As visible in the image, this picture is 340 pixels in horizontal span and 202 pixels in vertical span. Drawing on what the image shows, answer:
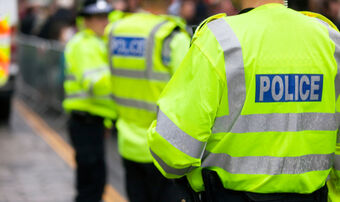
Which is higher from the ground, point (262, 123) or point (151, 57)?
point (262, 123)

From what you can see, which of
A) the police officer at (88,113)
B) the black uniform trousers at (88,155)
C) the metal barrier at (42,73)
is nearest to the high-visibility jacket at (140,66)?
the police officer at (88,113)

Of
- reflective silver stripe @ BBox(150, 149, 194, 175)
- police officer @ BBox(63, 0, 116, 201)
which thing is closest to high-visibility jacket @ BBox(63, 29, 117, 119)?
police officer @ BBox(63, 0, 116, 201)

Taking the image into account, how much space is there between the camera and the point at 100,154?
532 centimetres

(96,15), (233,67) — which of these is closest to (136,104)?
(233,67)

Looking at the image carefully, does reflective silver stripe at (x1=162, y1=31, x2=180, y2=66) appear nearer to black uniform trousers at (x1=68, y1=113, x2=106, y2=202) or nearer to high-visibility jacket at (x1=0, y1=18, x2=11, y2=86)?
black uniform trousers at (x1=68, y1=113, x2=106, y2=202)

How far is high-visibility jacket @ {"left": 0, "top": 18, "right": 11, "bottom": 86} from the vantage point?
9.40m

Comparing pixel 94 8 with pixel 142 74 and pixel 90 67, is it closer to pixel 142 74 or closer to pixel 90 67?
pixel 90 67

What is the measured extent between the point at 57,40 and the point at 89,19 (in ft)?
27.8

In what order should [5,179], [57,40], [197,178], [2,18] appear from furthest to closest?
[57,40] → [2,18] → [5,179] → [197,178]

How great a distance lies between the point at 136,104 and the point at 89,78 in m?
1.21

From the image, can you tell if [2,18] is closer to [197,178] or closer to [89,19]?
[89,19]

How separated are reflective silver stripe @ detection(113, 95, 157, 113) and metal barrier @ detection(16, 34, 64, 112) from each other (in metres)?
5.66

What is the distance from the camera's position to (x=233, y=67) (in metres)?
2.42

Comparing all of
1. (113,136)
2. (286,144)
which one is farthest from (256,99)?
(113,136)
